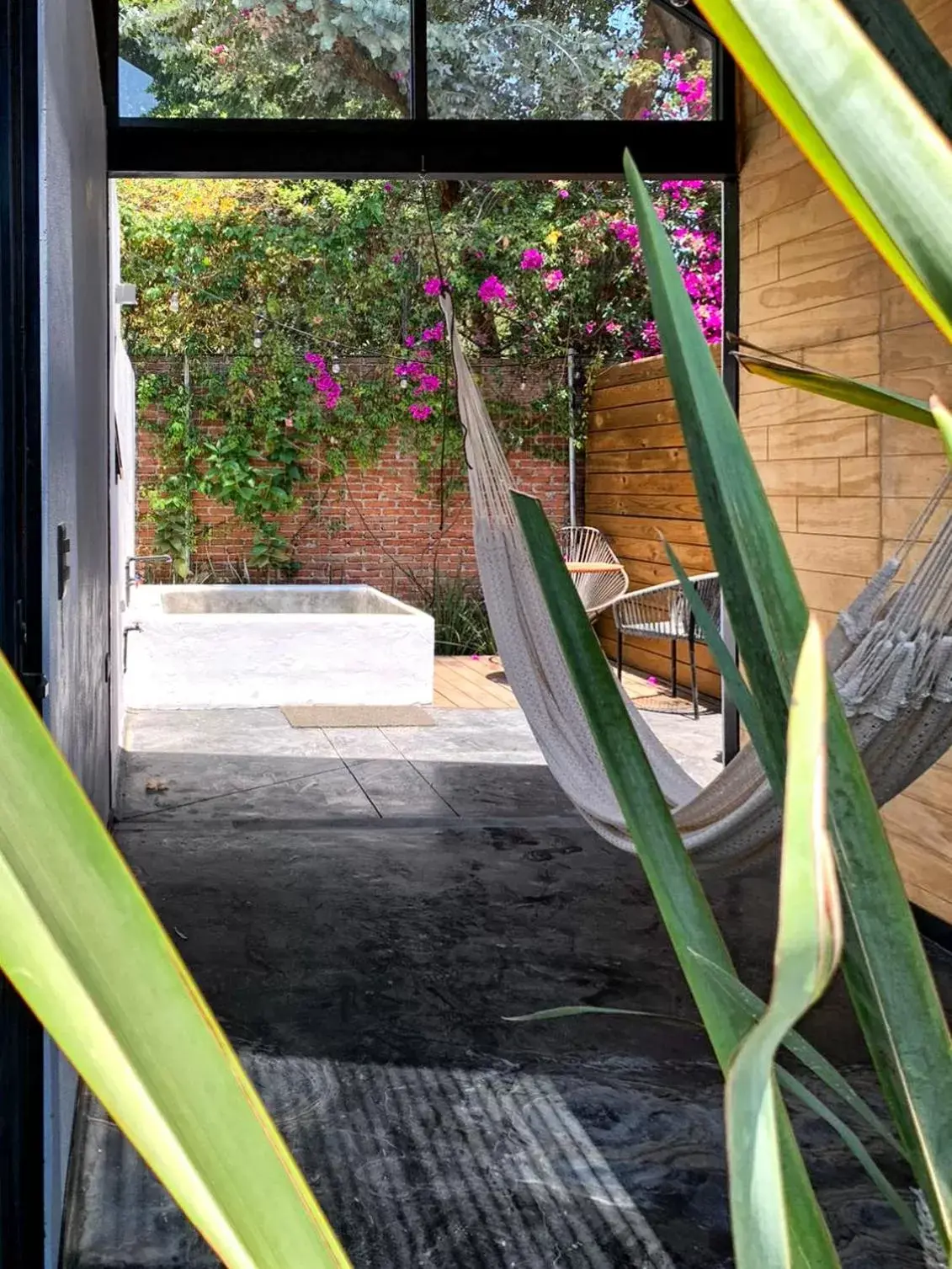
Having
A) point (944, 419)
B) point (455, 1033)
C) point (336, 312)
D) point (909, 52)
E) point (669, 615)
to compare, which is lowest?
point (455, 1033)

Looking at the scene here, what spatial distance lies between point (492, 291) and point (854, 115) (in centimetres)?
822

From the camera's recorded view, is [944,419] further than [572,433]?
No

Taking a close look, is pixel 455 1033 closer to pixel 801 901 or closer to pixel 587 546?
A: pixel 801 901

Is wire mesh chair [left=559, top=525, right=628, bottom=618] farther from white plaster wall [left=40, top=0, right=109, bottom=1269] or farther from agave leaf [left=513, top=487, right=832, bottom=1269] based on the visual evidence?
agave leaf [left=513, top=487, right=832, bottom=1269]

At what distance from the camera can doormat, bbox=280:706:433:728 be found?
588 cm

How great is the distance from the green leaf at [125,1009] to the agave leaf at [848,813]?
0.19 m

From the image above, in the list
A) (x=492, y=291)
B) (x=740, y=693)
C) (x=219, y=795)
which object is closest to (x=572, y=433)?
(x=492, y=291)

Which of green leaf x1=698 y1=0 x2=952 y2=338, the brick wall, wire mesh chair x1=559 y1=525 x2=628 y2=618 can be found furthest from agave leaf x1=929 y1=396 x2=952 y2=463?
the brick wall

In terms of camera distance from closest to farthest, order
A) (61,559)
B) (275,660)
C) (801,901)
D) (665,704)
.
A: (801,901)
(61,559)
(275,660)
(665,704)

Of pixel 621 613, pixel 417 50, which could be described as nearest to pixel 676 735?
pixel 621 613

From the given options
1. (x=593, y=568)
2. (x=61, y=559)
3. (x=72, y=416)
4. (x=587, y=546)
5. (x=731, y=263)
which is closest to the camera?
(x=61, y=559)

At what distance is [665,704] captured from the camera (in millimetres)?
6445

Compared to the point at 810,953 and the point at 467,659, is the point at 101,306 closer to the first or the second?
the point at 810,953

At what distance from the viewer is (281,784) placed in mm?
4621
